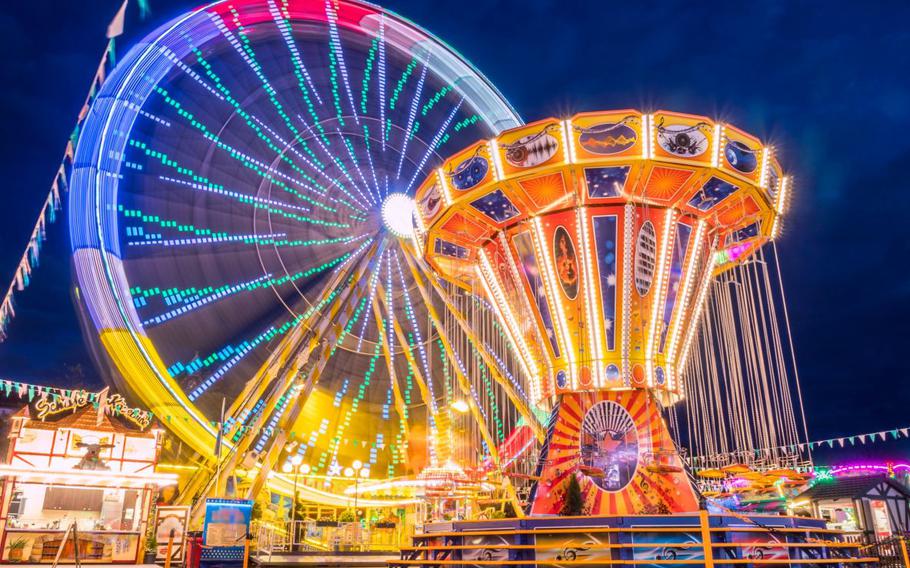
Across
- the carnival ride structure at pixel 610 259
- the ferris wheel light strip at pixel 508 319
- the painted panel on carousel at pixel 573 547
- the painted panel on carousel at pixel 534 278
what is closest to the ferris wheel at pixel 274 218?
the ferris wheel light strip at pixel 508 319

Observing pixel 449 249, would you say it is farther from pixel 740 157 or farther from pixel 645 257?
pixel 740 157

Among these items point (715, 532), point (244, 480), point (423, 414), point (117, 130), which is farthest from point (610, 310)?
point (423, 414)

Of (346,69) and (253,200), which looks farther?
(346,69)

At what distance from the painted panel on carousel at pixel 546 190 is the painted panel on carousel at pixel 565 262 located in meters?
0.56

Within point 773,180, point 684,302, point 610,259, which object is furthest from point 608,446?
point 773,180

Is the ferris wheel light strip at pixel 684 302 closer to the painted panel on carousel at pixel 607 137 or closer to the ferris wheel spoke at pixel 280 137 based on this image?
the painted panel on carousel at pixel 607 137

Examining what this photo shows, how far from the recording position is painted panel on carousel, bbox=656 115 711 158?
10.5 m

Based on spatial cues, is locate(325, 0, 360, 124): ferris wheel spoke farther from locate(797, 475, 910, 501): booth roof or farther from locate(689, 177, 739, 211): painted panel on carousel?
locate(797, 475, 910, 501): booth roof

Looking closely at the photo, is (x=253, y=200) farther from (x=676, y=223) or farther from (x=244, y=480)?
(x=676, y=223)

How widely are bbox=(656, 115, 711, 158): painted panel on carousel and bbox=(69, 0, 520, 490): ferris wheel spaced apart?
29.9 ft

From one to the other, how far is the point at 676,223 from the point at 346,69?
13001mm

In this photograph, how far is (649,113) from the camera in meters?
10.5

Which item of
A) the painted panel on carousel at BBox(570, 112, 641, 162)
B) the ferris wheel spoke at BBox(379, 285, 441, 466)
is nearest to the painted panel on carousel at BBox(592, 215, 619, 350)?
the painted panel on carousel at BBox(570, 112, 641, 162)

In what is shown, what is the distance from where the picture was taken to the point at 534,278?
12117 millimetres
